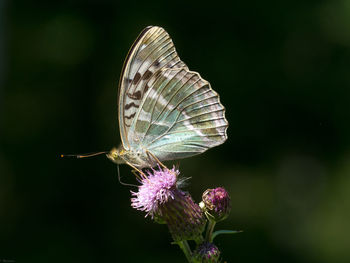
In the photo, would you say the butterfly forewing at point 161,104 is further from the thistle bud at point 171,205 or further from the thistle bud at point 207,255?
the thistle bud at point 207,255

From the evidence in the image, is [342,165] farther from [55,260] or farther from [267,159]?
[55,260]

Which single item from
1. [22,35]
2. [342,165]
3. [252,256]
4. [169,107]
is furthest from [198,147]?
[22,35]

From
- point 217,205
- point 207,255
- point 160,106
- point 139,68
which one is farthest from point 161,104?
point 207,255

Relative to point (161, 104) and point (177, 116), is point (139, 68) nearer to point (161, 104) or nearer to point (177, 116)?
point (161, 104)

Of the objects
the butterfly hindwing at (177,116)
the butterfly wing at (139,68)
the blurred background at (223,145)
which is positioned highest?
the butterfly wing at (139,68)

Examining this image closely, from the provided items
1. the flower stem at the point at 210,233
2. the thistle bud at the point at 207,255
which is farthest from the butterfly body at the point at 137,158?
the thistle bud at the point at 207,255
